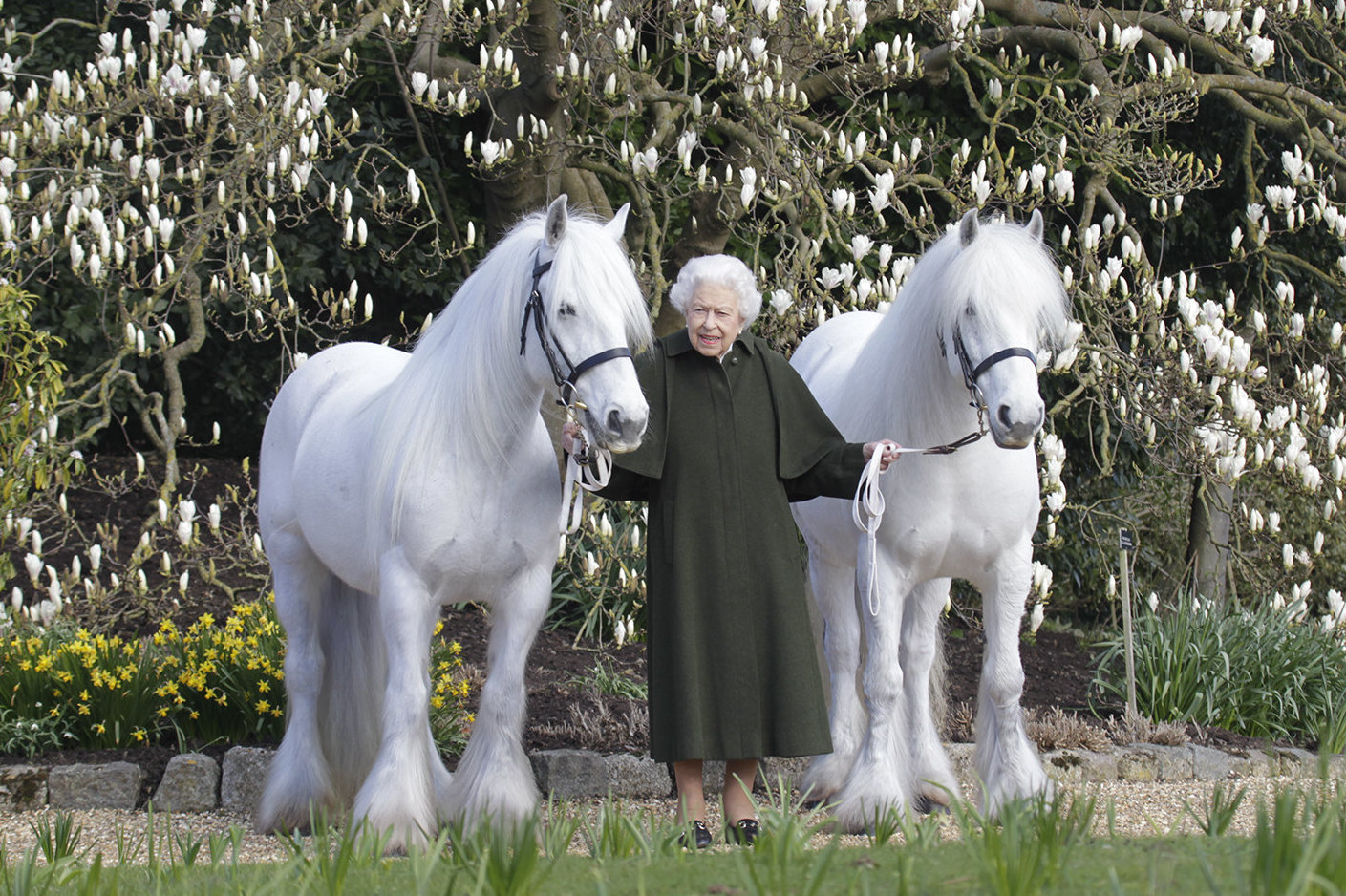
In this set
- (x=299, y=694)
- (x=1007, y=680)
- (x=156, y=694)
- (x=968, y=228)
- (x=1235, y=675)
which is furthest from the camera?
(x=1235, y=675)

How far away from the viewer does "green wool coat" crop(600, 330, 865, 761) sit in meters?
3.92

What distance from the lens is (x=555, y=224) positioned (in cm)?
376

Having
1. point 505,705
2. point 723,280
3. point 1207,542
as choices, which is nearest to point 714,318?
point 723,280

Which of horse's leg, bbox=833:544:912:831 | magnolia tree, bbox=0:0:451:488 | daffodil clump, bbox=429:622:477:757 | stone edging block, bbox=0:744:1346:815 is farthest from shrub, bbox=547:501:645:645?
horse's leg, bbox=833:544:912:831

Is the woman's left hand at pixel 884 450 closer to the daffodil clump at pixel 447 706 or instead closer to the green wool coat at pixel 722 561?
the green wool coat at pixel 722 561

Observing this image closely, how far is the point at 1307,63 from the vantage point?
959 cm

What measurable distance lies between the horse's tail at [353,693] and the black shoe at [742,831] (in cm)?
153

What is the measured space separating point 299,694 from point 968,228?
276 cm

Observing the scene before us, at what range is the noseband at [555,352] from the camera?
11.7 ft

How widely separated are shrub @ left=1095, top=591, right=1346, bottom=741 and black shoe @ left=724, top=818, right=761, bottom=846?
9.58 ft

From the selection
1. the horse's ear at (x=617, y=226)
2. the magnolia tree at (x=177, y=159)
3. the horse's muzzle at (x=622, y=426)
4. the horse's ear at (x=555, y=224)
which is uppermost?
the magnolia tree at (x=177, y=159)

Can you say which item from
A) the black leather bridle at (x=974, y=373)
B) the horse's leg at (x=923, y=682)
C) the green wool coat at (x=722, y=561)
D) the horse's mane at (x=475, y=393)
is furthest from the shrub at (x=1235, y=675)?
the horse's mane at (x=475, y=393)

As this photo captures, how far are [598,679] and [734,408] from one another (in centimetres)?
232

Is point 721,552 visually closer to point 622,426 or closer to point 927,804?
point 622,426
